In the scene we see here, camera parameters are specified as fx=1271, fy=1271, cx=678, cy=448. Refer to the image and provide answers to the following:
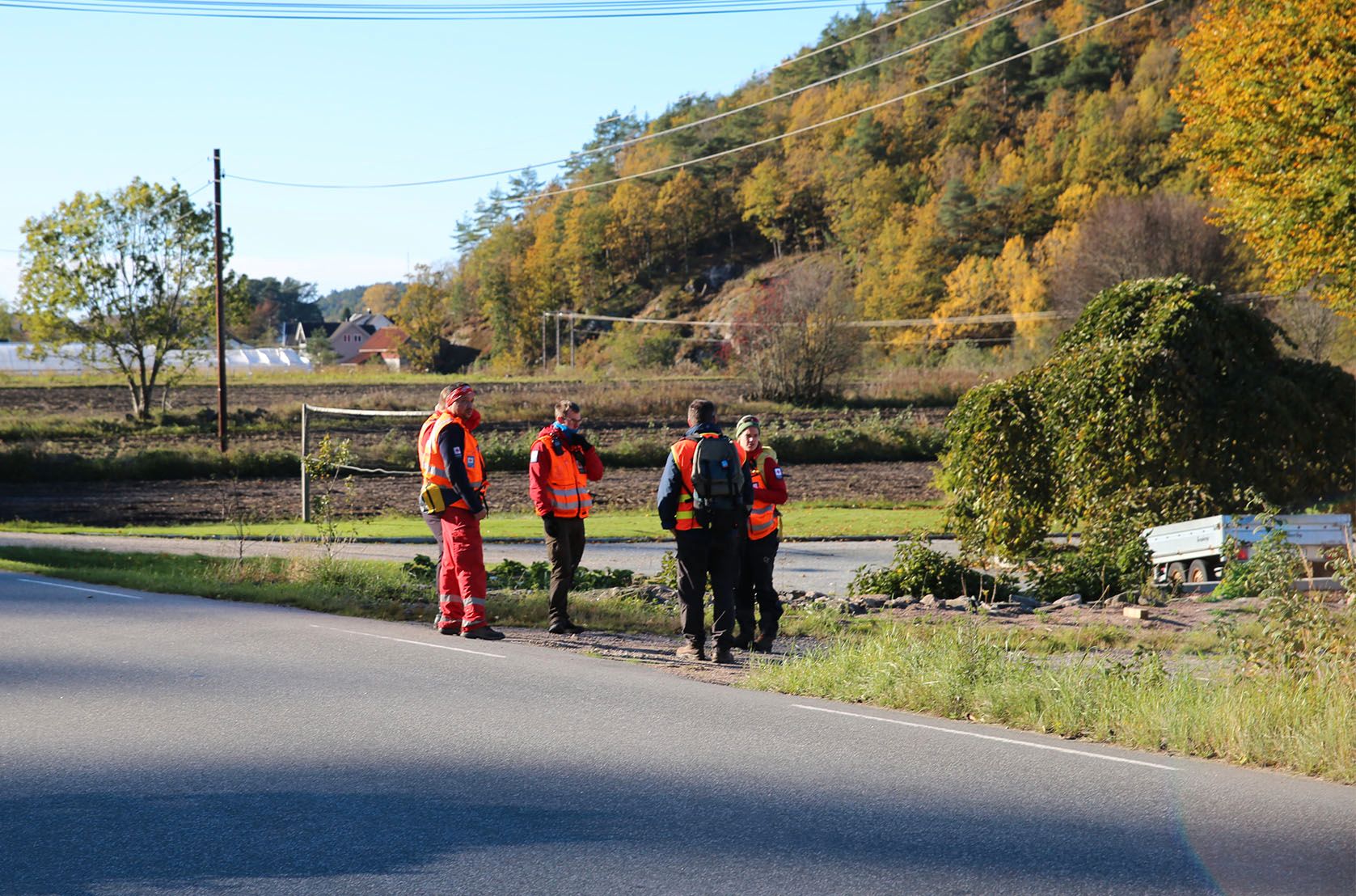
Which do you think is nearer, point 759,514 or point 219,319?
point 759,514

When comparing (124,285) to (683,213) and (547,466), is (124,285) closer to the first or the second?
(547,466)

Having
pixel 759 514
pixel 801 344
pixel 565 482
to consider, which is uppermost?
pixel 801 344

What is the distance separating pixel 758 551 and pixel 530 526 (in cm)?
1426

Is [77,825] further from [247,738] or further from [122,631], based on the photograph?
[122,631]

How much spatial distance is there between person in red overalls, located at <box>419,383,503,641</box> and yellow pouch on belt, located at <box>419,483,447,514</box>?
4 centimetres

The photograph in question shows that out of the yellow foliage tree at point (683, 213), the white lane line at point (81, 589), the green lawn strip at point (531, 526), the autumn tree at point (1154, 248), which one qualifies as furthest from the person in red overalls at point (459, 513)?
the yellow foliage tree at point (683, 213)

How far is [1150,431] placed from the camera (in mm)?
16516

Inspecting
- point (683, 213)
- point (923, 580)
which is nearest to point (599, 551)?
point (923, 580)

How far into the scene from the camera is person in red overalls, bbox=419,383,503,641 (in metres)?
11.4

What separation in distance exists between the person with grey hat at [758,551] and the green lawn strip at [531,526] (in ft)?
37.9

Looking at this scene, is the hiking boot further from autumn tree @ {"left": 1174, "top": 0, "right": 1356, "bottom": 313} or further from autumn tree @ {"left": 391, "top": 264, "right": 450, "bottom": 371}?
autumn tree @ {"left": 391, "top": 264, "right": 450, "bottom": 371}

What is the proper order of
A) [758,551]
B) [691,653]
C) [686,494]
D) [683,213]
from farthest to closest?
1. [683,213]
2. [758,551]
3. [691,653]
4. [686,494]

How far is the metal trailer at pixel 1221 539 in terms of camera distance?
46.9 ft

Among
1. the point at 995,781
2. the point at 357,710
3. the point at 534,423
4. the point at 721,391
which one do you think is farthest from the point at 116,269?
the point at 995,781
